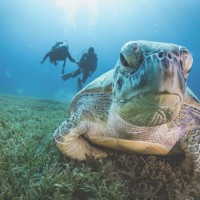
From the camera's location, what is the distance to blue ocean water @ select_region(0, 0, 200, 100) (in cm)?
7056

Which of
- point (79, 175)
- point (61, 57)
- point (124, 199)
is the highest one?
point (61, 57)

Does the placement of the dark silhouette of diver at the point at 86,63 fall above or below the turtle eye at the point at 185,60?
above

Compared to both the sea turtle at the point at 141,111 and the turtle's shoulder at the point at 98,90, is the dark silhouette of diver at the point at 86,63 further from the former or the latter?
the turtle's shoulder at the point at 98,90

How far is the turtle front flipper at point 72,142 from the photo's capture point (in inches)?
107

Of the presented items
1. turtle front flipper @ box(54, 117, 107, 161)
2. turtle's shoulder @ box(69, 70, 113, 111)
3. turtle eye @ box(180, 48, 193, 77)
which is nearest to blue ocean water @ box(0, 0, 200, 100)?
turtle's shoulder @ box(69, 70, 113, 111)

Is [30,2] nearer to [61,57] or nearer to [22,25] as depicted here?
[22,25]

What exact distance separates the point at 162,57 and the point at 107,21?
9072 centimetres

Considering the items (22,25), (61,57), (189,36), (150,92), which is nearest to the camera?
(150,92)

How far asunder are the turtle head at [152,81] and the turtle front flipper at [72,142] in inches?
34.2

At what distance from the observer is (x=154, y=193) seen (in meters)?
2.27

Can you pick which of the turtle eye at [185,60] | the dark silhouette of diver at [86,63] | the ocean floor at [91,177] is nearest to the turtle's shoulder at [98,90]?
the ocean floor at [91,177]

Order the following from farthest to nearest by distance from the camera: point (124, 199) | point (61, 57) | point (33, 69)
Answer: point (33, 69)
point (61, 57)
point (124, 199)

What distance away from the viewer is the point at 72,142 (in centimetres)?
277

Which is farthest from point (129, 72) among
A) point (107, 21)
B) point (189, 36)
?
point (107, 21)
